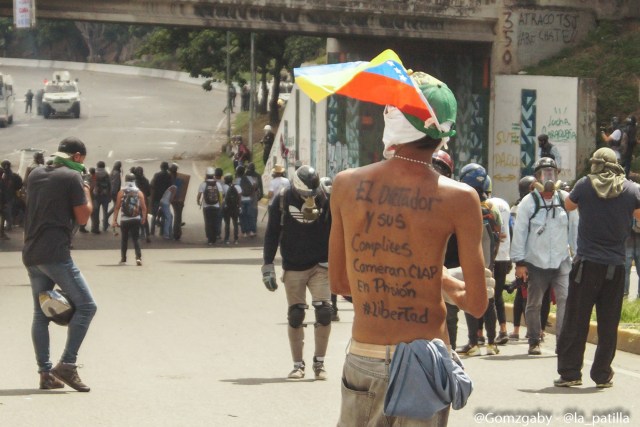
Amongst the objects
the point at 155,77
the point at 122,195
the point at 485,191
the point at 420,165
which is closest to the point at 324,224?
the point at 485,191

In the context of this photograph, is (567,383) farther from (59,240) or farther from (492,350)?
(59,240)

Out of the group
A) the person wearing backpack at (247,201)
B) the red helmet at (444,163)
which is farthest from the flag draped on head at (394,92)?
the person wearing backpack at (247,201)

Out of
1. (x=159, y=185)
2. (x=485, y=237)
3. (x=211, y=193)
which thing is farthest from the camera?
→ (x=159, y=185)

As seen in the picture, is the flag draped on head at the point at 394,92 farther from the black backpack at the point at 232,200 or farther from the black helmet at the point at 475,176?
the black backpack at the point at 232,200

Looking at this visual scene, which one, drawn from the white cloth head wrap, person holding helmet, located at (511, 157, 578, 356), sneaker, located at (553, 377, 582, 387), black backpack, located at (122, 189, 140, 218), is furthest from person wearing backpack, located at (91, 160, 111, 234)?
the white cloth head wrap

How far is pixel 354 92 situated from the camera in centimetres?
462

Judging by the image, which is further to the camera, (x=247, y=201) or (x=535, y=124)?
(x=535, y=124)

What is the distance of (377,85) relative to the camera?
15.2ft

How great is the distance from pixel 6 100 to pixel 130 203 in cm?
4292

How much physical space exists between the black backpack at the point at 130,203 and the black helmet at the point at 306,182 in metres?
11.6

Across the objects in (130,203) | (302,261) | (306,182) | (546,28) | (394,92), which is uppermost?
(546,28)

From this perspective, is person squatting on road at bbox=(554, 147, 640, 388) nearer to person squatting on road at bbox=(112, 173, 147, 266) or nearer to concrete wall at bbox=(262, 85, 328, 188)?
person squatting on road at bbox=(112, 173, 147, 266)

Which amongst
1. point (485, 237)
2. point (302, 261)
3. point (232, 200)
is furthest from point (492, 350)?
point (232, 200)

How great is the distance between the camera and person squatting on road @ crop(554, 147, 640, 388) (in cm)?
959
